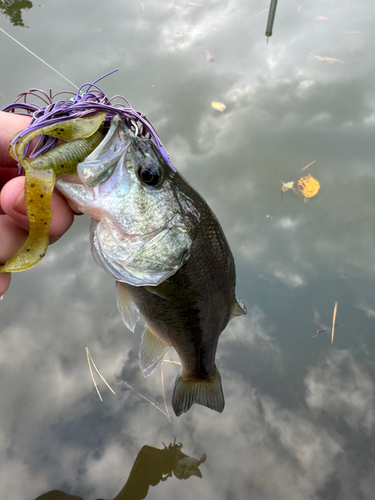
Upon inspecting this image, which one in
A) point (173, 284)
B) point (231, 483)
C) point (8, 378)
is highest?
point (173, 284)

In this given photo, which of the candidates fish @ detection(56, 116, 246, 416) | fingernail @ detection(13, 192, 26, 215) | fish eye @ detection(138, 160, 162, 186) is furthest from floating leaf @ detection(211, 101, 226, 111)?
fingernail @ detection(13, 192, 26, 215)

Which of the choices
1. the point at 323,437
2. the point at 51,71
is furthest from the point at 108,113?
the point at 51,71

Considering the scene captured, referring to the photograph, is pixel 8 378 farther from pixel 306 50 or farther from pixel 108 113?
pixel 306 50

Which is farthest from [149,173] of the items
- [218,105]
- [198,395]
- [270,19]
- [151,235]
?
[270,19]

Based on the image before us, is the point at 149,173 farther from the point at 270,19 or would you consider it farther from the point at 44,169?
the point at 270,19

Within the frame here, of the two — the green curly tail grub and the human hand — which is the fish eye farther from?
the human hand

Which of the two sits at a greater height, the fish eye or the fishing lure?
the fishing lure

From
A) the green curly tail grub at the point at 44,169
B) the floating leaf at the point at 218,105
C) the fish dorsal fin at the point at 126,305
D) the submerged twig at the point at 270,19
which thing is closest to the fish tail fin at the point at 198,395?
the fish dorsal fin at the point at 126,305

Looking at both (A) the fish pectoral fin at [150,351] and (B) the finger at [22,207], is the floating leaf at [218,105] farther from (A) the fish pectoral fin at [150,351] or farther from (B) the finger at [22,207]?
(B) the finger at [22,207]
